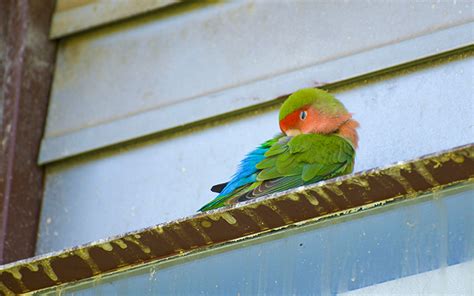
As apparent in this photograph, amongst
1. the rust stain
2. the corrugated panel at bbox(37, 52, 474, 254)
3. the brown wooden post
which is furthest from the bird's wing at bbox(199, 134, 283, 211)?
the brown wooden post

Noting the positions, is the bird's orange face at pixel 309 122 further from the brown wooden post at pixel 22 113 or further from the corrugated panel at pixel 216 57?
the brown wooden post at pixel 22 113

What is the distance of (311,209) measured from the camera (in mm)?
2502

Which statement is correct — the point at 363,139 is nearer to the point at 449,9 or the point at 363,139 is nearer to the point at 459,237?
the point at 449,9

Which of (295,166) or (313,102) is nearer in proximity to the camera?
(295,166)

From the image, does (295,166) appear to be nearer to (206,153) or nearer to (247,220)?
(206,153)

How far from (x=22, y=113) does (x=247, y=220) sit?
1916 millimetres

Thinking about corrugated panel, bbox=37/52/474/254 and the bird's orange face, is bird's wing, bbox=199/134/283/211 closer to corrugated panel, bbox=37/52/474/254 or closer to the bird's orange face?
the bird's orange face

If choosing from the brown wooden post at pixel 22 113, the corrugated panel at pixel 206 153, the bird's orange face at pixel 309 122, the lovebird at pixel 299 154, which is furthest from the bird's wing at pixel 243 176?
the brown wooden post at pixel 22 113

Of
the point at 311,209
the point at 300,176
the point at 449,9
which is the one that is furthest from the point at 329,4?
the point at 311,209

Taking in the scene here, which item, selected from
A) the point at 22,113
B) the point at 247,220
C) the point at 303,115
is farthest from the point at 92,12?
the point at 247,220

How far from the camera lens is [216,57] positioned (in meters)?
4.14

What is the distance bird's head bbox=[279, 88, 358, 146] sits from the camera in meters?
3.57

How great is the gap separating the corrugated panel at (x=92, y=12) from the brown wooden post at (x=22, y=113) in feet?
0.19

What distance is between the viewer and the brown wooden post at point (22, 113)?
4020 millimetres
